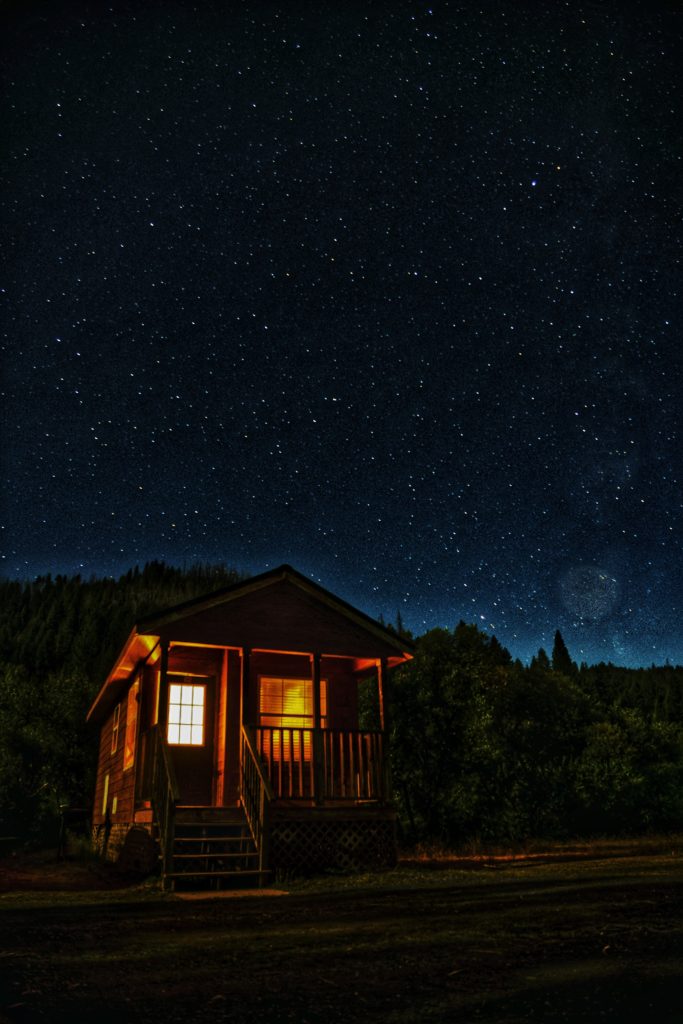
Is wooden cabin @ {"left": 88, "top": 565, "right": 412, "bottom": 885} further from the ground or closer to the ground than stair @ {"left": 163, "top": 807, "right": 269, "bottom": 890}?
further from the ground

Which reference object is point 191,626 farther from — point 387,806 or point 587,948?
point 587,948

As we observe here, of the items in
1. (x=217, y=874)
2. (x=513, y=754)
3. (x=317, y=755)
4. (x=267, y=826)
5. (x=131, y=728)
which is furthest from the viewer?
(x=513, y=754)

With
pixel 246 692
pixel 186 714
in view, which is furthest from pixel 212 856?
pixel 186 714

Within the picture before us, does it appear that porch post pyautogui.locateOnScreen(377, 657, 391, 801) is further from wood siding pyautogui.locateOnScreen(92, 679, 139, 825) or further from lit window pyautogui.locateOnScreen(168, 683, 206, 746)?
wood siding pyautogui.locateOnScreen(92, 679, 139, 825)

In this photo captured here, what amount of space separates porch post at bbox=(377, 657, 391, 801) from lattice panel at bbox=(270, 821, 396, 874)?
2.73ft

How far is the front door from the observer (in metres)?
15.4

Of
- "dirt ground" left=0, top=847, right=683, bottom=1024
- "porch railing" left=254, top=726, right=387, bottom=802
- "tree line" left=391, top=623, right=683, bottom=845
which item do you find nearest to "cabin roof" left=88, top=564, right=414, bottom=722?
"porch railing" left=254, top=726, right=387, bottom=802

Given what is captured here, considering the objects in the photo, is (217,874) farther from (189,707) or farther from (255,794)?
(189,707)

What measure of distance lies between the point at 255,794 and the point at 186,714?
12.7ft

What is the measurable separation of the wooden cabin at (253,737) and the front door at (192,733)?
0.08 ft

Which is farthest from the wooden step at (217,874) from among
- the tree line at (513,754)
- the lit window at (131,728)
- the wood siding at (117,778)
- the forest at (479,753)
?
the tree line at (513,754)

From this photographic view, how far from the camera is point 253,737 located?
1318cm

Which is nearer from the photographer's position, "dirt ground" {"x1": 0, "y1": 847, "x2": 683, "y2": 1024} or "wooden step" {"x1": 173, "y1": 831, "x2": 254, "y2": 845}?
"dirt ground" {"x1": 0, "y1": 847, "x2": 683, "y2": 1024}

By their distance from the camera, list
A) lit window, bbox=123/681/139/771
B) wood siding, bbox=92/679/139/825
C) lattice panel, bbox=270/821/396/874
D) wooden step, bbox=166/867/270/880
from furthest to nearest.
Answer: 1. lit window, bbox=123/681/139/771
2. wood siding, bbox=92/679/139/825
3. lattice panel, bbox=270/821/396/874
4. wooden step, bbox=166/867/270/880
